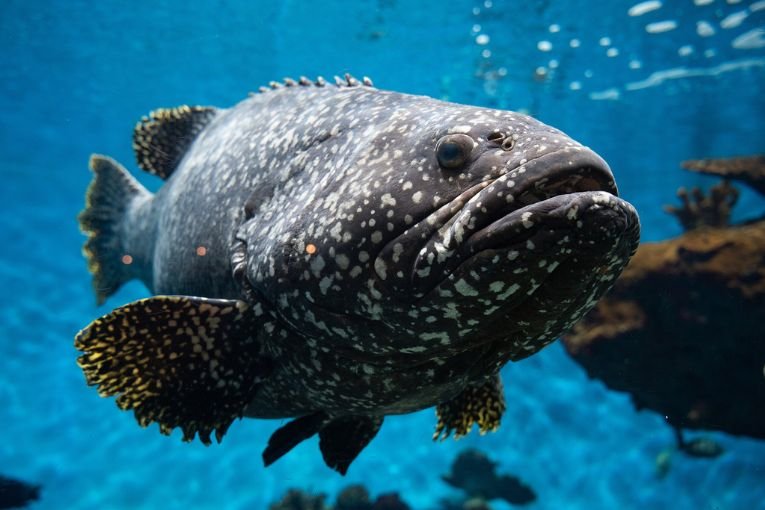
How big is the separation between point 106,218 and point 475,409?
5248 millimetres

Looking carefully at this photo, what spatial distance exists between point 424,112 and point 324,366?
1649 millimetres

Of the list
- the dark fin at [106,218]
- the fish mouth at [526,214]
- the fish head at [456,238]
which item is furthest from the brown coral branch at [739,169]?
the dark fin at [106,218]

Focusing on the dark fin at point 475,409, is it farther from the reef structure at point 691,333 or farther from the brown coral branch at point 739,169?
the brown coral branch at point 739,169

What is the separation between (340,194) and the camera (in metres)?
2.70

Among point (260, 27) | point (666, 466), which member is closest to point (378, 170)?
point (666, 466)

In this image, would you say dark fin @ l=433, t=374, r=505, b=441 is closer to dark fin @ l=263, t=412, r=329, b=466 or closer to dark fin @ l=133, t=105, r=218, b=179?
dark fin @ l=263, t=412, r=329, b=466

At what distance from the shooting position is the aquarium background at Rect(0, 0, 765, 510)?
1445 cm

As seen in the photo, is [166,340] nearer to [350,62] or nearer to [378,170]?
[378,170]

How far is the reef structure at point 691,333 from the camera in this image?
7.34 meters

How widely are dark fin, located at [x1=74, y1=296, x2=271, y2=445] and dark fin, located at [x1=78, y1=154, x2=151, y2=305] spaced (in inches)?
143

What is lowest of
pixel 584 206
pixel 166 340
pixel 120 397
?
pixel 120 397

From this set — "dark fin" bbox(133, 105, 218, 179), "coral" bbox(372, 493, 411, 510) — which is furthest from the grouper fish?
"coral" bbox(372, 493, 411, 510)

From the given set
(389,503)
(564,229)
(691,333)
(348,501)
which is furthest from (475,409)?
(348,501)

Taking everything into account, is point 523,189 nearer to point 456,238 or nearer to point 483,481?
point 456,238
